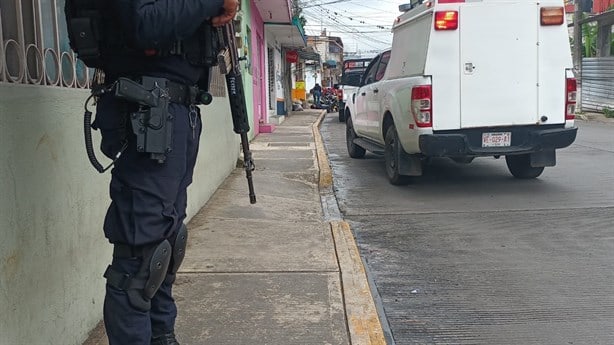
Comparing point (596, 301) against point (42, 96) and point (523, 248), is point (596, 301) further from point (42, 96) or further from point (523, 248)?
point (42, 96)

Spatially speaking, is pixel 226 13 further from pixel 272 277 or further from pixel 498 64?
pixel 498 64

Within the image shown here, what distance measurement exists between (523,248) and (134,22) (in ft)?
13.0

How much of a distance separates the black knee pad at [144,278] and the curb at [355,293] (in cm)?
130

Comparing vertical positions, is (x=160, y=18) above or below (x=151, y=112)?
above

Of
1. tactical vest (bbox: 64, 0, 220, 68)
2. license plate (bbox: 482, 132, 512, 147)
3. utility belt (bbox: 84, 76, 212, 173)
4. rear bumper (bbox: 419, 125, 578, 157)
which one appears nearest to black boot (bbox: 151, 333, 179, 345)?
utility belt (bbox: 84, 76, 212, 173)

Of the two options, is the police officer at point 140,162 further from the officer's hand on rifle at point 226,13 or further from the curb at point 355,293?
the curb at point 355,293

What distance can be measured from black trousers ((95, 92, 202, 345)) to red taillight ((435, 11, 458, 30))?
518 cm

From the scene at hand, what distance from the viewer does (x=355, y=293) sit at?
392cm

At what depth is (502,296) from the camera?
3994 mm

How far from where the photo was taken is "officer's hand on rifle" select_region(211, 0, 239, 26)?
2.41 metres

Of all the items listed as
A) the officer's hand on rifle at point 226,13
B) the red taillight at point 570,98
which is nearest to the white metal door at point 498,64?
the red taillight at point 570,98

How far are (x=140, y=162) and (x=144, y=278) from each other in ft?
1.46

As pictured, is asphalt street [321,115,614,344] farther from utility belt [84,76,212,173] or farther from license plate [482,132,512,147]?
utility belt [84,76,212,173]

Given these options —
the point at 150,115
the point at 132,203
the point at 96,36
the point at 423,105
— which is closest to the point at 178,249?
the point at 132,203
